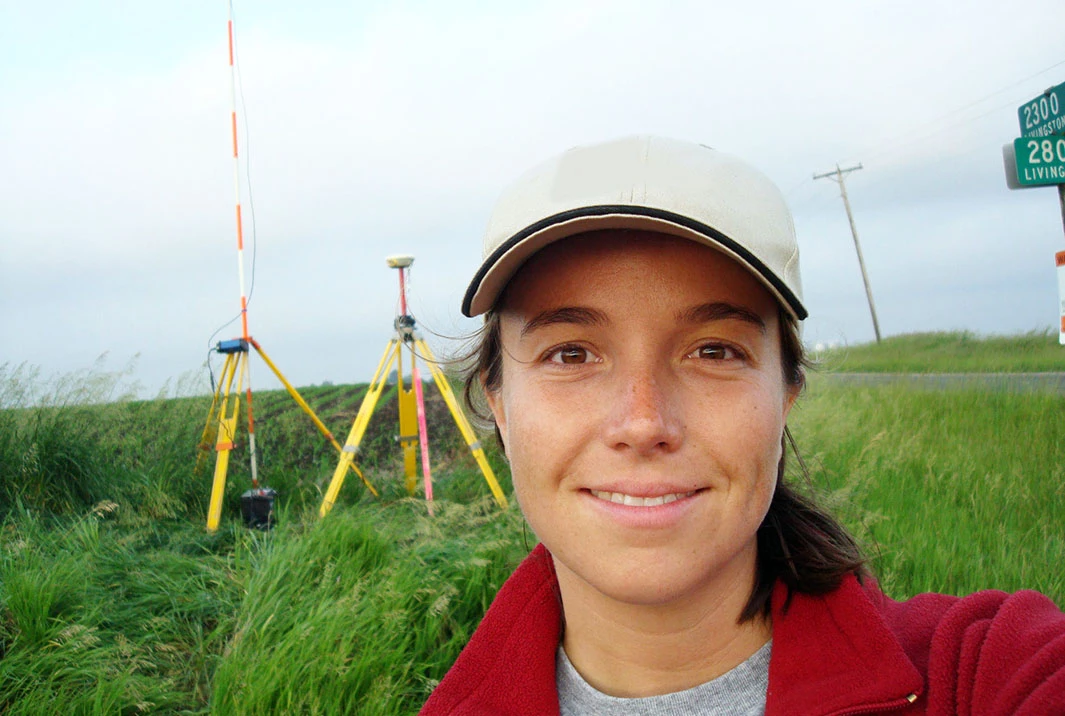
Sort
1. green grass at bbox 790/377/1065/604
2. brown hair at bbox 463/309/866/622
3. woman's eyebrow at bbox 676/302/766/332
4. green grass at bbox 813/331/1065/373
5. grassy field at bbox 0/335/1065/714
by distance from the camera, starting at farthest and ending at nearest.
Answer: green grass at bbox 813/331/1065/373
green grass at bbox 790/377/1065/604
grassy field at bbox 0/335/1065/714
brown hair at bbox 463/309/866/622
woman's eyebrow at bbox 676/302/766/332

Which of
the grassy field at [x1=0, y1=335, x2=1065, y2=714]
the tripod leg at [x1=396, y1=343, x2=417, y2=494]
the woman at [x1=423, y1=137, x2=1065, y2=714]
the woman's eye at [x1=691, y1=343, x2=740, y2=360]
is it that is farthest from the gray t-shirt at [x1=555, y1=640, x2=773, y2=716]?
the tripod leg at [x1=396, y1=343, x2=417, y2=494]

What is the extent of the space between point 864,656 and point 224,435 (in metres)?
4.63

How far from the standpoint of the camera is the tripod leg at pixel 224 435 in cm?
484

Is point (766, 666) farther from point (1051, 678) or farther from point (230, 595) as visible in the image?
point (230, 595)

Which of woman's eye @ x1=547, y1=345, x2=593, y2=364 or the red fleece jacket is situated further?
woman's eye @ x1=547, y1=345, x2=593, y2=364

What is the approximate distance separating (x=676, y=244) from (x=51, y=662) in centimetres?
273

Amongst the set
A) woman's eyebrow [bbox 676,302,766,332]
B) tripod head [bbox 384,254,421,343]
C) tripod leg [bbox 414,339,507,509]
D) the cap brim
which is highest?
the cap brim

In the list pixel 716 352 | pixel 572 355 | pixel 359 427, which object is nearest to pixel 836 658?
pixel 716 352

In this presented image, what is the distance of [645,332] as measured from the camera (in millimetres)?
1177

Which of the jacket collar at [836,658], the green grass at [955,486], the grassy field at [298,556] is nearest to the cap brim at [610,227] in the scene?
the jacket collar at [836,658]

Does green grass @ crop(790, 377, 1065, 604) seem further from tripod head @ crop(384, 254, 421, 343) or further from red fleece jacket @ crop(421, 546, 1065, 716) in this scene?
tripod head @ crop(384, 254, 421, 343)

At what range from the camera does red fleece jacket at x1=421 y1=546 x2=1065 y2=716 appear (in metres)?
0.97

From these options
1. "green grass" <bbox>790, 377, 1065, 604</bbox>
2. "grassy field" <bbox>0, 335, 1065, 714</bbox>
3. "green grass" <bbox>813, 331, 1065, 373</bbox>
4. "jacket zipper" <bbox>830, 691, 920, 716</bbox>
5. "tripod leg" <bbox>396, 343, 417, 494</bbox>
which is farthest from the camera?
"green grass" <bbox>813, 331, 1065, 373</bbox>

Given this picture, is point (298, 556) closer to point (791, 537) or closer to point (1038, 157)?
point (791, 537)
